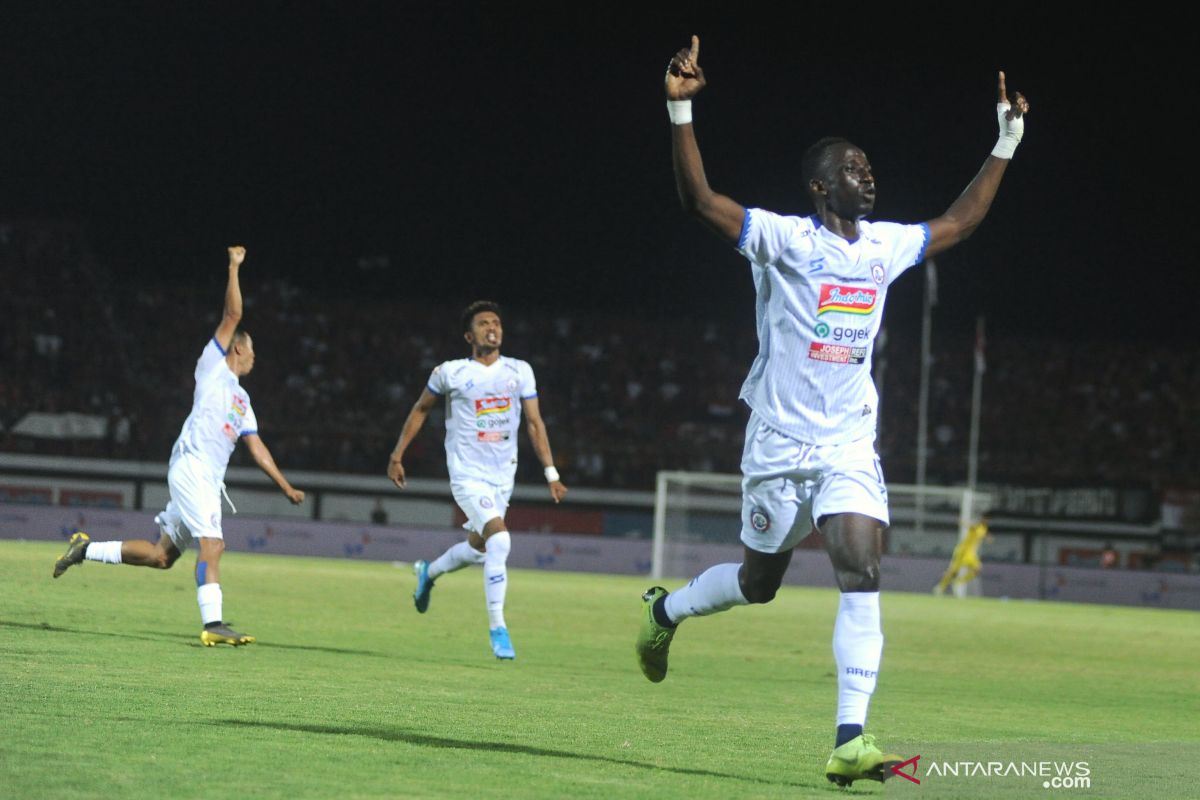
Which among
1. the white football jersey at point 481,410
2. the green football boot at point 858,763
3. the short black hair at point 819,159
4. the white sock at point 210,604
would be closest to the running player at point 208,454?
the white sock at point 210,604

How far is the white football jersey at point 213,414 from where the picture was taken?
12.1m

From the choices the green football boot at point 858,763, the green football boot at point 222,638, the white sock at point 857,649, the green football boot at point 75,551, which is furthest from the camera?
the green football boot at point 75,551

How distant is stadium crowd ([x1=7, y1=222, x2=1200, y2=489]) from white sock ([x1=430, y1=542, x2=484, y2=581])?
82.5 ft

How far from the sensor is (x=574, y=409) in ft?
148

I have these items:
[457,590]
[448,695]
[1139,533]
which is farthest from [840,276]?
[1139,533]

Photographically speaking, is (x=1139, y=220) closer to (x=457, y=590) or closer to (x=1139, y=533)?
(x=1139, y=533)

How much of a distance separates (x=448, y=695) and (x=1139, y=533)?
3413cm

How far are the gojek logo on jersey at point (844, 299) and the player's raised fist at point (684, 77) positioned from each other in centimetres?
100

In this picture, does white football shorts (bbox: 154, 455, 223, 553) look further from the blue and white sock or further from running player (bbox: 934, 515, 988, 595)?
running player (bbox: 934, 515, 988, 595)

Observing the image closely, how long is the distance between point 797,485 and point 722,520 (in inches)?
1114

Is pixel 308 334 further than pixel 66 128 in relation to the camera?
Yes

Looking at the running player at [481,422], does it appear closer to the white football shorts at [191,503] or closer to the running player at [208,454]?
the running player at [208,454]

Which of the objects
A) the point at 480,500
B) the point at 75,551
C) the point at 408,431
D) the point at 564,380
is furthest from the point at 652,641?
the point at 564,380

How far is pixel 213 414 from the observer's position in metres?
12.2
